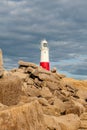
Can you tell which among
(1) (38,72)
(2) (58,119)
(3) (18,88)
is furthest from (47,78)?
(2) (58,119)

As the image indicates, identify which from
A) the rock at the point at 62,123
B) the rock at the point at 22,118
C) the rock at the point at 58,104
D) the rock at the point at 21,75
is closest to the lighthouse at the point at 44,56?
the rock at the point at 21,75

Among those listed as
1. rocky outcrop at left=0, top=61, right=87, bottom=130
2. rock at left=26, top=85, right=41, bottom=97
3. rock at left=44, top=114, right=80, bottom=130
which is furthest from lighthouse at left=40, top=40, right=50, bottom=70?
rock at left=44, top=114, right=80, bottom=130

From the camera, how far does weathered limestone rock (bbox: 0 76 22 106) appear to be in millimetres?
22297

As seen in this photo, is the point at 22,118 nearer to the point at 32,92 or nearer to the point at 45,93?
the point at 32,92

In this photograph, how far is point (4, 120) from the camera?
12.7 meters

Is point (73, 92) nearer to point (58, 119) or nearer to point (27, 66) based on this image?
point (27, 66)

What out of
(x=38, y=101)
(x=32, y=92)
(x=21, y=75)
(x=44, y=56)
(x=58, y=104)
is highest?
(x=44, y=56)

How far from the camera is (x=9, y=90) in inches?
891

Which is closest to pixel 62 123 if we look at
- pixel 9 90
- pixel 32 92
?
pixel 9 90

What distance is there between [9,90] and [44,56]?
27.8 m

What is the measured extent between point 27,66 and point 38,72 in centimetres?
236

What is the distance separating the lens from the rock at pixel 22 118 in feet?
41.8

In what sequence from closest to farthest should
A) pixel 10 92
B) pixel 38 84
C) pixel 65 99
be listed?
pixel 10 92 → pixel 65 99 → pixel 38 84

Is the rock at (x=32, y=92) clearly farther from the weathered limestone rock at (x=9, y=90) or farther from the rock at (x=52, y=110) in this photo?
the weathered limestone rock at (x=9, y=90)
